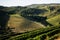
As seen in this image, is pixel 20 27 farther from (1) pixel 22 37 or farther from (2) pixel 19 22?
(1) pixel 22 37

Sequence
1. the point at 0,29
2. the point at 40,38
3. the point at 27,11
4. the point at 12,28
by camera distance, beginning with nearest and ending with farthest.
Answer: the point at 40,38 < the point at 0,29 < the point at 12,28 < the point at 27,11

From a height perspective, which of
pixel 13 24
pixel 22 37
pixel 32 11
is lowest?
pixel 32 11

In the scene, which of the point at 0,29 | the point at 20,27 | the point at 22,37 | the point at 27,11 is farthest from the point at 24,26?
the point at 27,11

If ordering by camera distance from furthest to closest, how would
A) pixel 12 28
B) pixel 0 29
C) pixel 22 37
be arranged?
1. pixel 12 28
2. pixel 0 29
3. pixel 22 37

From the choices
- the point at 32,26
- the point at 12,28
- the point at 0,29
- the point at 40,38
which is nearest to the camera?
the point at 40,38

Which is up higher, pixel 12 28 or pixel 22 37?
pixel 22 37

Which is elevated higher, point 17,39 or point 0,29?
point 17,39

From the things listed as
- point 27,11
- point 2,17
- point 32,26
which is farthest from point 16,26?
point 27,11

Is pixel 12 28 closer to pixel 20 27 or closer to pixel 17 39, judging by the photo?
pixel 20 27

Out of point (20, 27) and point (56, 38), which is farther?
point (20, 27)
